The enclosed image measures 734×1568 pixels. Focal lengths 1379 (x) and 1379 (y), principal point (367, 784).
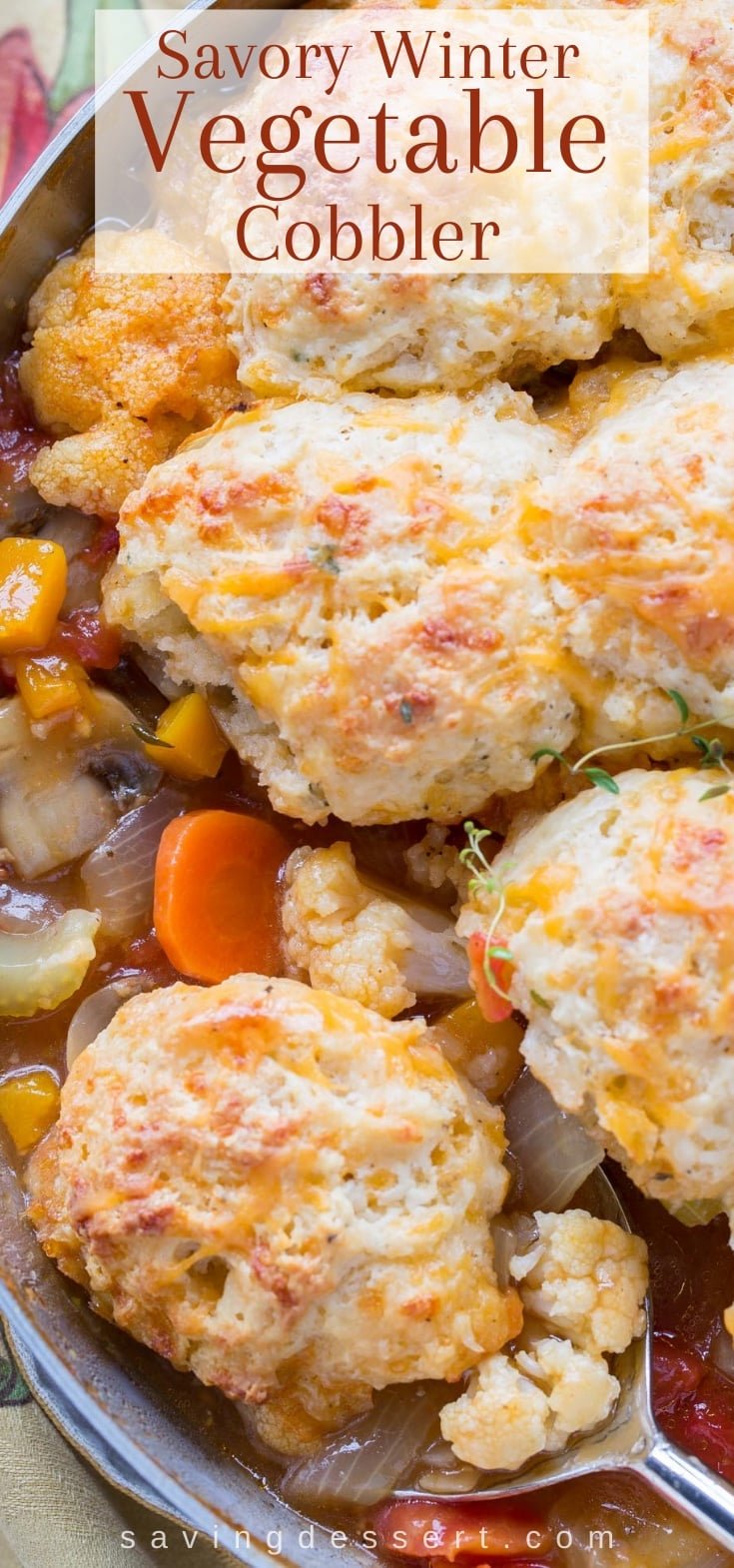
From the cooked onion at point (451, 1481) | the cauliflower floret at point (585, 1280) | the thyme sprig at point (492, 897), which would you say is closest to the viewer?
the thyme sprig at point (492, 897)

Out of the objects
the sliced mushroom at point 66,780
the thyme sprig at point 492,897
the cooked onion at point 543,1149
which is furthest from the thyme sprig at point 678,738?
the sliced mushroom at point 66,780

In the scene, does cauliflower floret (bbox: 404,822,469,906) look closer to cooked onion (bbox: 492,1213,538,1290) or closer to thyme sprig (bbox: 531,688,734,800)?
thyme sprig (bbox: 531,688,734,800)

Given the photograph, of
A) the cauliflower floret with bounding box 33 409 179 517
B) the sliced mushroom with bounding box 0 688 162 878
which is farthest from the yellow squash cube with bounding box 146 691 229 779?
the cauliflower floret with bounding box 33 409 179 517

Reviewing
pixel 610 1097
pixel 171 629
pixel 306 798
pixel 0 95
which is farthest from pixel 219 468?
pixel 0 95

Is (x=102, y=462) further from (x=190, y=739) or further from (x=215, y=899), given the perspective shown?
(x=215, y=899)

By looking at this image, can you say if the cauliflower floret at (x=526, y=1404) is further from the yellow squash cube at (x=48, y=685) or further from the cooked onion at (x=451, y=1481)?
the yellow squash cube at (x=48, y=685)

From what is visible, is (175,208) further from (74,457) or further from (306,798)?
(306,798)
